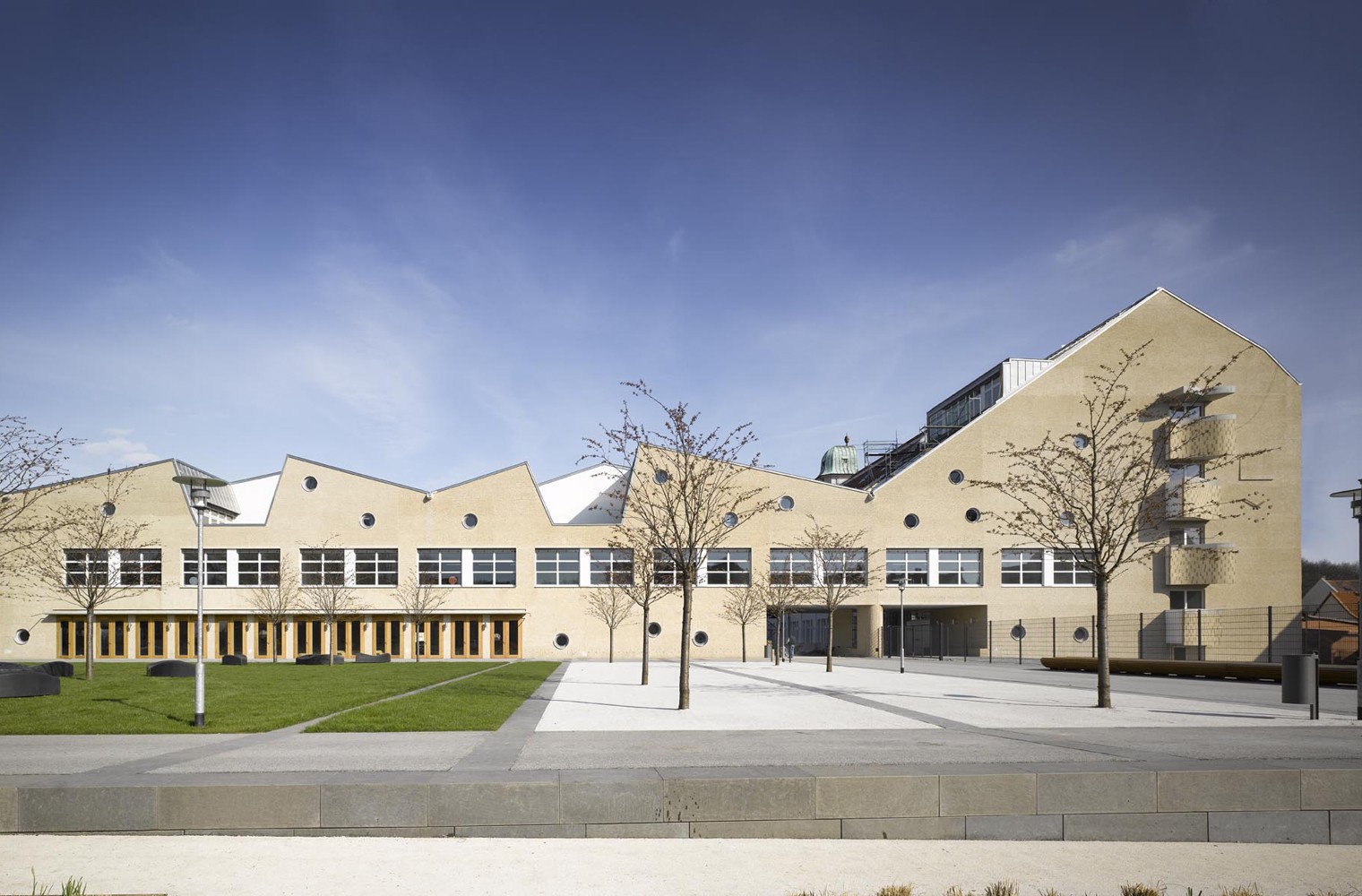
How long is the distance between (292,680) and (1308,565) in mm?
109938

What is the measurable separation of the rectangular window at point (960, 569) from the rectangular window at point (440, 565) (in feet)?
82.6

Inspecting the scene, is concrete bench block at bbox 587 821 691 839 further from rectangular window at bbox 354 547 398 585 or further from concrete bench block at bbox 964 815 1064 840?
rectangular window at bbox 354 547 398 585

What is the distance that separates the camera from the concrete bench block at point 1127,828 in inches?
364

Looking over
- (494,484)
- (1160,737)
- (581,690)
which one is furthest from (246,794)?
(494,484)

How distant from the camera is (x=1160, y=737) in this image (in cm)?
1333

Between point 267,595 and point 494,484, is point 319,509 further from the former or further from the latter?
point 494,484

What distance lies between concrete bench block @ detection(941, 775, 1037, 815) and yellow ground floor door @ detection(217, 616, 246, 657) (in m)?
48.7

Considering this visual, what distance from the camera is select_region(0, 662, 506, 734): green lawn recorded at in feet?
48.4

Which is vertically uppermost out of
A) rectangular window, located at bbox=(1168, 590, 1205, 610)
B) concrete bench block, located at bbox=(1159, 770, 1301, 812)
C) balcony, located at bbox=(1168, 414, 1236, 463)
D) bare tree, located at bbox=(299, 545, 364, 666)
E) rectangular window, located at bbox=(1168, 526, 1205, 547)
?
balcony, located at bbox=(1168, 414, 1236, 463)

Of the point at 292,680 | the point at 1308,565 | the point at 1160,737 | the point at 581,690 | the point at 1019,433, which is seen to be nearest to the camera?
the point at 1160,737

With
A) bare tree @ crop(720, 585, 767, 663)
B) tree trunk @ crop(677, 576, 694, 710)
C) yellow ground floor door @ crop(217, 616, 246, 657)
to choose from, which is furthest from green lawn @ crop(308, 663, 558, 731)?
yellow ground floor door @ crop(217, 616, 246, 657)

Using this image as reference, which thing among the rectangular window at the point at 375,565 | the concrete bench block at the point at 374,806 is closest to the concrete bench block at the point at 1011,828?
the concrete bench block at the point at 374,806

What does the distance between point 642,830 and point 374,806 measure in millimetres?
2392

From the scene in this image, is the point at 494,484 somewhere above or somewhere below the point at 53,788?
above
